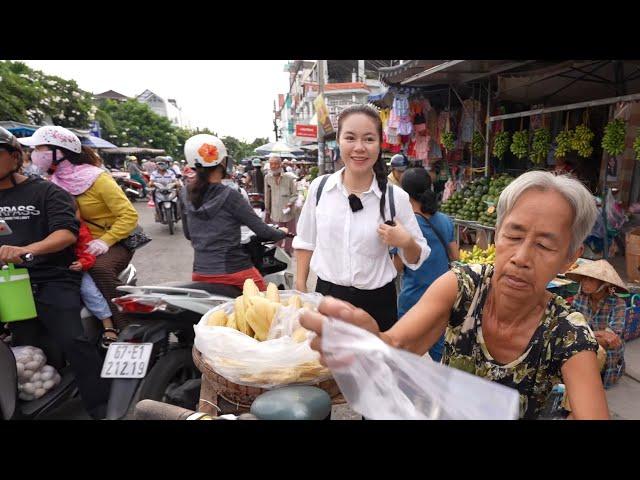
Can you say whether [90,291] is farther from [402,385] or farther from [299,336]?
[402,385]

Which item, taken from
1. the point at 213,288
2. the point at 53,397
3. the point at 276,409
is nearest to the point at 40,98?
the point at 53,397

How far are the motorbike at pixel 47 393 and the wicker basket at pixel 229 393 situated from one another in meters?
1.39

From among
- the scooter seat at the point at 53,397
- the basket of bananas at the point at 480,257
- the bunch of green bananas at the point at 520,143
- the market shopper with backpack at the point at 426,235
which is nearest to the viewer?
the scooter seat at the point at 53,397

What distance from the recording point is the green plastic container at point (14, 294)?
2162 millimetres

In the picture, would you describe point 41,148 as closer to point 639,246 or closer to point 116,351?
point 116,351

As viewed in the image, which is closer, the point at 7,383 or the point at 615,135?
the point at 7,383

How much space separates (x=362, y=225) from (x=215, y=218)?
3.71ft

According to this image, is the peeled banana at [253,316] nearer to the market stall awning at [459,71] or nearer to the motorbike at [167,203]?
the market stall awning at [459,71]

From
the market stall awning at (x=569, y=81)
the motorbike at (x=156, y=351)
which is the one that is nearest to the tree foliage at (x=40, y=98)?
the motorbike at (x=156, y=351)

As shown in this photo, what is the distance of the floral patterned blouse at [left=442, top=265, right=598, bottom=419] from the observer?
3.68 feet

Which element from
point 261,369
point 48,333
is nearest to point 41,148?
point 48,333

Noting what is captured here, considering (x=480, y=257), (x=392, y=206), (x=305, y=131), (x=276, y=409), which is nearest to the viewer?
(x=276, y=409)

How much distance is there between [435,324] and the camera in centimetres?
120

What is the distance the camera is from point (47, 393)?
7.86 feet
